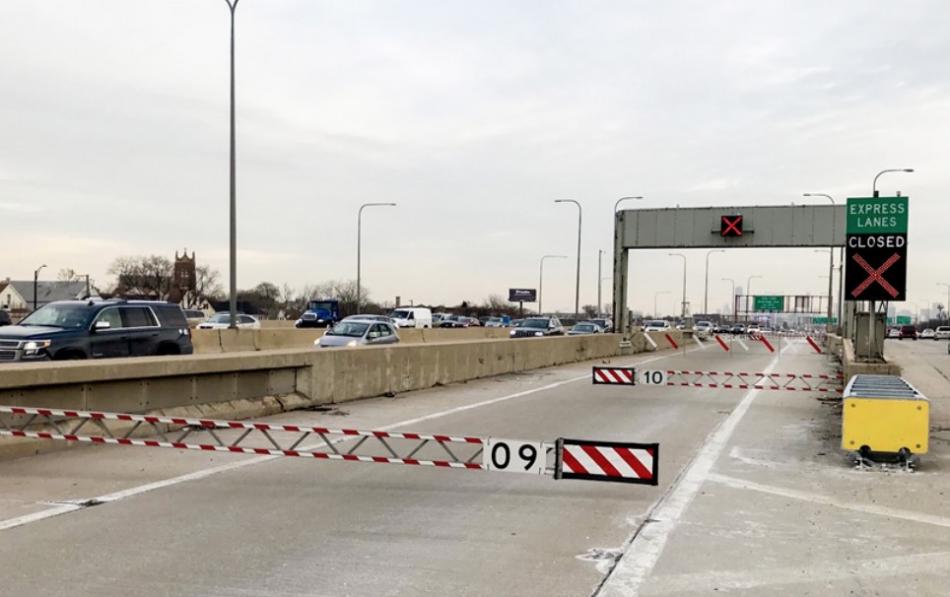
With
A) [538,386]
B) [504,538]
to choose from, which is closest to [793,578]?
[504,538]

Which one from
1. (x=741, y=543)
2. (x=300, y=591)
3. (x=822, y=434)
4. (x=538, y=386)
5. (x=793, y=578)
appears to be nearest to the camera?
(x=300, y=591)

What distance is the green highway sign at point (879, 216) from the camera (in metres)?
14.9

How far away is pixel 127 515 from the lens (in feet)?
23.1

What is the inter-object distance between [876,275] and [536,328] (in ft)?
102

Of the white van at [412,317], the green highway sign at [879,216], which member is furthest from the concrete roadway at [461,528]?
the white van at [412,317]

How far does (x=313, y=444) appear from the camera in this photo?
34.8 feet

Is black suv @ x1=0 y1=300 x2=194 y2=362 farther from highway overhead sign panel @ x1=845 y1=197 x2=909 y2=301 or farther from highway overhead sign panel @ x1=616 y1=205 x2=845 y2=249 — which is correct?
highway overhead sign panel @ x1=616 y1=205 x2=845 y2=249

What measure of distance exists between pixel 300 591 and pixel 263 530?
4.98 feet

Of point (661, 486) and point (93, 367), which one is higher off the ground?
point (93, 367)

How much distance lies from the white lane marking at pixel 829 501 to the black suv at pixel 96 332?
11228mm

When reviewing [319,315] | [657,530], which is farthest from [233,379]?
[319,315]

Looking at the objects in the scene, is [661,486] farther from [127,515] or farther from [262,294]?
[262,294]

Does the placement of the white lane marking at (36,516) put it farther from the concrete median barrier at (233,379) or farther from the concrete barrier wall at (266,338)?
the concrete barrier wall at (266,338)

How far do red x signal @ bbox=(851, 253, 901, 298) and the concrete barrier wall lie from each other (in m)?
14.8
